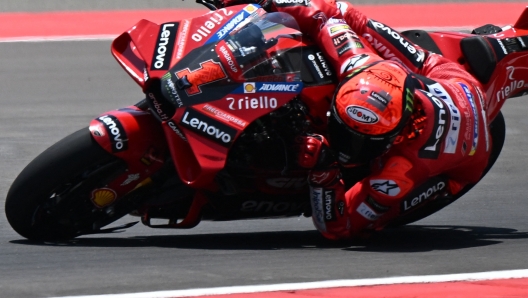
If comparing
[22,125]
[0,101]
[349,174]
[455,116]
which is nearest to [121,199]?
[349,174]

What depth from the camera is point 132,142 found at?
15.1 ft

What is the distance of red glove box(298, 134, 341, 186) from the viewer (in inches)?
181

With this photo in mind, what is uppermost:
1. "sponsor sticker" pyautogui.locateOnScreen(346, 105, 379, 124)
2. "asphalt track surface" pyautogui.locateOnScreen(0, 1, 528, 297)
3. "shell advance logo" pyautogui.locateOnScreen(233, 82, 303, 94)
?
"shell advance logo" pyautogui.locateOnScreen(233, 82, 303, 94)

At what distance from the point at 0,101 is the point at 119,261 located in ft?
15.3

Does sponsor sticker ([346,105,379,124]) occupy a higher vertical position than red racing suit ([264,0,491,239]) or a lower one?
higher

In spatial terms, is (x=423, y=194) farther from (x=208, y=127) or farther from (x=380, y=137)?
(x=208, y=127)

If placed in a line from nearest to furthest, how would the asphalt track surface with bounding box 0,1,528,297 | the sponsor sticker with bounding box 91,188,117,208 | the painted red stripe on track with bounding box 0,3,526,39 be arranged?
the asphalt track surface with bounding box 0,1,528,297
the sponsor sticker with bounding box 91,188,117,208
the painted red stripe on track with bounding box 0,3,526,39

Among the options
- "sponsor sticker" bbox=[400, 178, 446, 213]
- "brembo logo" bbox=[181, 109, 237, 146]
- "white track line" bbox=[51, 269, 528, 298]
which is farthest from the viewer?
"sponsor sticker" bbox=[400, 178, 446, 213]

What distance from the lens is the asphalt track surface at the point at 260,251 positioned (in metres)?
4.10

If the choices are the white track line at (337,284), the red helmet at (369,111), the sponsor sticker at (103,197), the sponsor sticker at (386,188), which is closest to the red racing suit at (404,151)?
the sponsor sticker at (386,188)

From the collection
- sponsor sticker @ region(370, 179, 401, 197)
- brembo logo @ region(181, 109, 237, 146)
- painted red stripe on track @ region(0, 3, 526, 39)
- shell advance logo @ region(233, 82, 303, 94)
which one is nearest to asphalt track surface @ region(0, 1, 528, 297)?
sponsor sticker @ region(370, 179, 401, 197)

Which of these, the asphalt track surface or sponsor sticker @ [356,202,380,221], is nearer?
the asphalt track surface

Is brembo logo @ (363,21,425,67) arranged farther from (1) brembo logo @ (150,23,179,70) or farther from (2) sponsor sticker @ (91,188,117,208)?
(2) sponsor sticker @ (91,188,117,208)

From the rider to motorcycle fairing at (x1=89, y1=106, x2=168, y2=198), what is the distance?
70 cm
